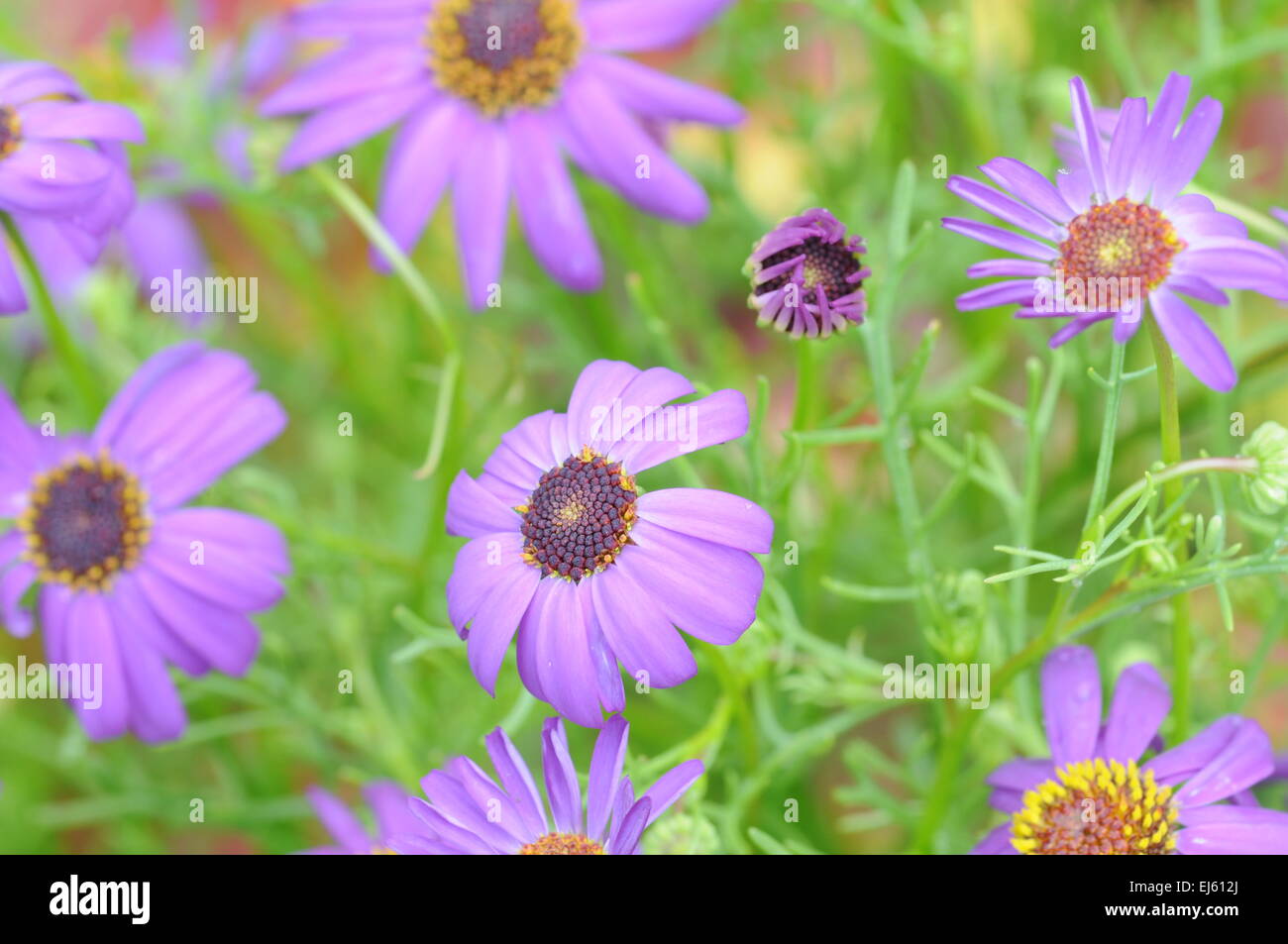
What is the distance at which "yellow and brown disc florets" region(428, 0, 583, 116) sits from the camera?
69 centimetres

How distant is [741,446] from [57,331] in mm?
336

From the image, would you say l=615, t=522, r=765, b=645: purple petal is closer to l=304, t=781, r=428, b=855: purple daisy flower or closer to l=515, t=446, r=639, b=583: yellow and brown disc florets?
l=515, t=446, r=639, b=583: yellow and brown disc florets

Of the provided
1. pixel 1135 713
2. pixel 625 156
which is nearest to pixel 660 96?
pixel 625 156

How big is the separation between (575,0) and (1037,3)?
0.36m

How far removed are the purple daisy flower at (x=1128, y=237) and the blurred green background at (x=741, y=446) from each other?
0.10m

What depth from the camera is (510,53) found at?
27.0 inches

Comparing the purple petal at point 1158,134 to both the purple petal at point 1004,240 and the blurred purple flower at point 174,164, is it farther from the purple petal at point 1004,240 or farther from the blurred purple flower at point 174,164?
the blurred purple flower at point 174,164

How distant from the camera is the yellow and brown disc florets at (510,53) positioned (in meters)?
0.69

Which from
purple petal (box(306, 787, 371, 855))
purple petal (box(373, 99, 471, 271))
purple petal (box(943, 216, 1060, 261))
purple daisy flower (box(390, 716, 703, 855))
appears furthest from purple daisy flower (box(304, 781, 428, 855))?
purple petal (box(943, 216, 1060, 261))

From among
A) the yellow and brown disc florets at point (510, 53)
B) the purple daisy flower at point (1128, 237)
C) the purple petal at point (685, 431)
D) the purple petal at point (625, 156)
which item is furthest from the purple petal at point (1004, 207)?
the yellow and brown disc florets at point (510, 53)

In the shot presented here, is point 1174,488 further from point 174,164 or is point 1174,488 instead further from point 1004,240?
point 174,164

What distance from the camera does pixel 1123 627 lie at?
2.07 feet
